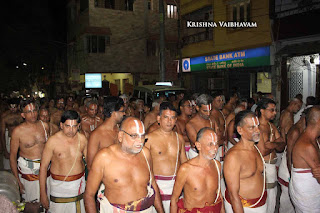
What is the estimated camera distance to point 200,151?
3867 mm

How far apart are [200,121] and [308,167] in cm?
263

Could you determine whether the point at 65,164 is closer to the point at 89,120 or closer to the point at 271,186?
the point at 89,120

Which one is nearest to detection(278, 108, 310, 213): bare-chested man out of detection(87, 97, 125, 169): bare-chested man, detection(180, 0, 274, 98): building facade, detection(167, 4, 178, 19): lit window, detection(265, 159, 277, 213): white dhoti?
Result: detection(265, 159, 277, 213): white dhoti

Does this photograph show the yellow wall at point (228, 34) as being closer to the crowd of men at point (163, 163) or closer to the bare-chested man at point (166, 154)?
the crowd of men at point (163, 163)

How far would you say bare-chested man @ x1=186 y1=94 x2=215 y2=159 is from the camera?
661 cm

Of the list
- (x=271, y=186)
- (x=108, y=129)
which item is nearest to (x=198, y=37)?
(x=271, y=186)

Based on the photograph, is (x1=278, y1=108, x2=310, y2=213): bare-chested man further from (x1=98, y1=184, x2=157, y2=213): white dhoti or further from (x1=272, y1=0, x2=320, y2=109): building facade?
(x1=272, y1=0, x2=320, y2=109): building facade

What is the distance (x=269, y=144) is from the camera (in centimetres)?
527

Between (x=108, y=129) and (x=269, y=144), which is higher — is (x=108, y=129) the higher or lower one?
the higher one

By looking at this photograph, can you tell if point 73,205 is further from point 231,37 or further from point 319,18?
point 231,37

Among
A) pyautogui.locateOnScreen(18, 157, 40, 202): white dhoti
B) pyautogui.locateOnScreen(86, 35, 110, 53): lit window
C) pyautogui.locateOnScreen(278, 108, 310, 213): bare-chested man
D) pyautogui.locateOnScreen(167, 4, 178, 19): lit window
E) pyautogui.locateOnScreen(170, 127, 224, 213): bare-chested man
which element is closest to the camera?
pyautogui.locateOnScreen(170, 127, 224, 213): bare-chested man

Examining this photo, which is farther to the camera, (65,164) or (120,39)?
(120,39)

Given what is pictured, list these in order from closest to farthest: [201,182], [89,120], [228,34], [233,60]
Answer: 1. [201,182]
2. [89,120]
3. [233,60]
4. [228,34]

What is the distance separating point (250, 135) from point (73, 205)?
316cm
